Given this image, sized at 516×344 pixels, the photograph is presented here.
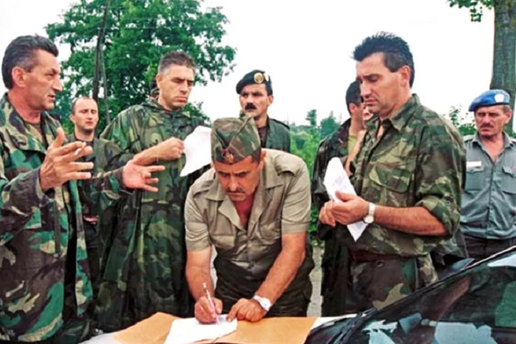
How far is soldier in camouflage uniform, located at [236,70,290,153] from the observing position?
13.4ft

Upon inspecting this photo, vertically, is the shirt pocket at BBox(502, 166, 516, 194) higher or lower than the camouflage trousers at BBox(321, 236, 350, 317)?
higher

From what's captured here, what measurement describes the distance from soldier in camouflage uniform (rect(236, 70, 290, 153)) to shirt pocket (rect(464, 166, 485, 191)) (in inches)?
48.8

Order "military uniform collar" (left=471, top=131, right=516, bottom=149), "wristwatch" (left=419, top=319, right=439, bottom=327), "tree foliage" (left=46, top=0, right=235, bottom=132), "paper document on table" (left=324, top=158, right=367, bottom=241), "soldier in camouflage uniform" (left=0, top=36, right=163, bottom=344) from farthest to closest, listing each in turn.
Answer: "tree foliage" (left=46, top=0, right=235, bottom=132)
"military uniform collar" (left=471, top=131, right=516, bottom=149)
"paper document on table" (left=324, top=158, right=367, bottom=241)
"soldier in camouflage uniform" (left=0, top=36, right=163, bottom=344)
"wristwatch" (left=419, top=319, right=439, bottom=327)

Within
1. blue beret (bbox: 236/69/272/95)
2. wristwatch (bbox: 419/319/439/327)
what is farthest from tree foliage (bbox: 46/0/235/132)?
wristwatch (bbox: 419/319/439/327)

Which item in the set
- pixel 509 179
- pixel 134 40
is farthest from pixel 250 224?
pixel 134 40

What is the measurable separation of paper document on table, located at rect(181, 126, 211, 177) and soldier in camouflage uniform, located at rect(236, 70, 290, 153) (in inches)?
29.6

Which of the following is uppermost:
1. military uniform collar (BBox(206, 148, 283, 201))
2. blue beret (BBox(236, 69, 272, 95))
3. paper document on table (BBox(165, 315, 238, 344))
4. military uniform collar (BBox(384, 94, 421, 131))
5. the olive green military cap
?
blue beret (BBox(236, 69, 272, 95))

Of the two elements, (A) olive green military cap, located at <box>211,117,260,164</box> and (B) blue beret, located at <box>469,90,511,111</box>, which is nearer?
(A) olive green military cap, located at <box>211,117,260,164</box>

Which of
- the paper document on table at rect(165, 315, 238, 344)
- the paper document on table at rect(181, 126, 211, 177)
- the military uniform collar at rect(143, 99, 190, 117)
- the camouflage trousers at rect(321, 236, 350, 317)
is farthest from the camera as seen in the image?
the military uniform collar at rect(143, 99, 190, 117)

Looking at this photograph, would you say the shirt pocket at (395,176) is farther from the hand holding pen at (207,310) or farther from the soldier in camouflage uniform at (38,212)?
the soldier in camouflage uniform at (38,212)

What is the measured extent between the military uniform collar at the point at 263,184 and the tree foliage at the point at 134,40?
20.1 meters

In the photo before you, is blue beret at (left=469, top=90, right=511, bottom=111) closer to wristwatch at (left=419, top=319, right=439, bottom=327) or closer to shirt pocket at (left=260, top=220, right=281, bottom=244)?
shirt pocket at (left=260, top=220, right=281, bottom=244)

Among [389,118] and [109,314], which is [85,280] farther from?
[389,118]

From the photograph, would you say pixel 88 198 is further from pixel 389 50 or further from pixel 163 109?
pixel 389 50
